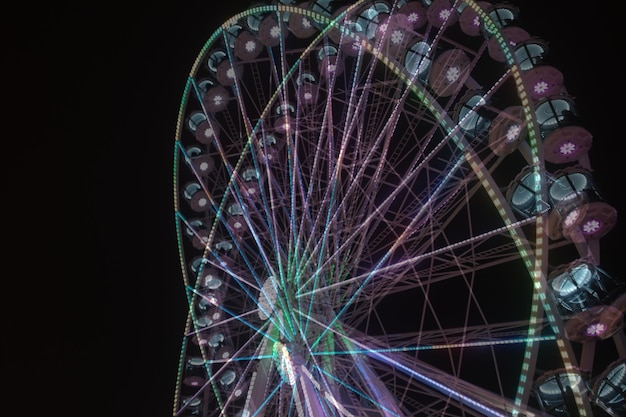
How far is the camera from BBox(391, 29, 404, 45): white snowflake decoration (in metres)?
7.73

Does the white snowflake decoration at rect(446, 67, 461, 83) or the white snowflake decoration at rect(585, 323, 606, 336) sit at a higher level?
the white snowflake decoration at rect(446, 67, 461, 83)

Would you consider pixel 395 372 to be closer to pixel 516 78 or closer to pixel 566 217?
pixel 566 217

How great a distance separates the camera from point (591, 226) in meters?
5.78

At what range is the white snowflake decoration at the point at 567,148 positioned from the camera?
19.9 ft

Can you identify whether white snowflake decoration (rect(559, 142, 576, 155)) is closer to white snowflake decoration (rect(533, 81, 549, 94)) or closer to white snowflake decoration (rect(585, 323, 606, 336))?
white snowflake decoration (rect(533, 81, 549, 94))

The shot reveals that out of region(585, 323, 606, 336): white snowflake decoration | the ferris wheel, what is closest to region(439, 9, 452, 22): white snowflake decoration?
the ferris wheel

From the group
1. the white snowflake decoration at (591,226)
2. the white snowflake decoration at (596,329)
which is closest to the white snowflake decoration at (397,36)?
the white snowflake decoration at (591,226)

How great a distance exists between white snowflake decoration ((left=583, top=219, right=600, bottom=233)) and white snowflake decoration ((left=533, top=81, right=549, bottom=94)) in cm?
145

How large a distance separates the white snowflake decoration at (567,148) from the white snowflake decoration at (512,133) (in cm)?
44

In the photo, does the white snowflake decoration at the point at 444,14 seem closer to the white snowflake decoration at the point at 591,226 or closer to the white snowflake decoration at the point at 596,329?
the white snowflake decoration at the point at 591,226

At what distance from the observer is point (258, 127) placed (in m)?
8.73

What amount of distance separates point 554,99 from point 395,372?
3261 millimetres

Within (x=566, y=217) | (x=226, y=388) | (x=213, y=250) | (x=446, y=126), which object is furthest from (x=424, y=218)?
(x=226, y=388)

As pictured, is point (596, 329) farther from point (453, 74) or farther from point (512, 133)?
point (453, 74)
